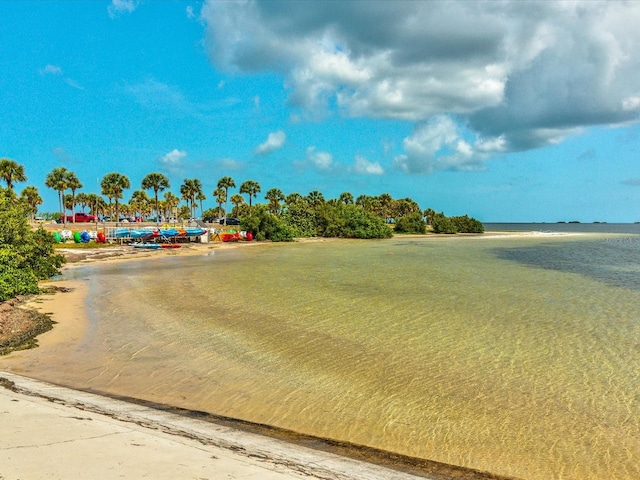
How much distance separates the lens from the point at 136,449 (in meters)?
5.47

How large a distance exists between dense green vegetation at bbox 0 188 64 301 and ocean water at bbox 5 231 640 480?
2829 millimetres

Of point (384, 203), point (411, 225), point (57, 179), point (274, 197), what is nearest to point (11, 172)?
point (57, 179)

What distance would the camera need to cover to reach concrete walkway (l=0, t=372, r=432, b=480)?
485 cm

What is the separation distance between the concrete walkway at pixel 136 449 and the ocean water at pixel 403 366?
117cm

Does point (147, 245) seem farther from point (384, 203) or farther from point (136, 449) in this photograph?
point (384, 203)

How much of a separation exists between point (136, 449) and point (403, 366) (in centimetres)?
692

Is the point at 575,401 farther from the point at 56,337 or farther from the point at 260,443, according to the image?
the point at 56,337

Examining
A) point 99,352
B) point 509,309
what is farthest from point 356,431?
point 509,309

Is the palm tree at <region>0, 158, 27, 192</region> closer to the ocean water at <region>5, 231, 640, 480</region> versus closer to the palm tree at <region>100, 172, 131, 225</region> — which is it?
the palm tree at <region>100, 172, 131, 225</region>

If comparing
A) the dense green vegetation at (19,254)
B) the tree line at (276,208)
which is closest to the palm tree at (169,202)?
the tree line at (276,208)

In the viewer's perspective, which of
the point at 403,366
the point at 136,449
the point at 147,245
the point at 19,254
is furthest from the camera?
the point at 147,245

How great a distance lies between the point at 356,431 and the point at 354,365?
371cm

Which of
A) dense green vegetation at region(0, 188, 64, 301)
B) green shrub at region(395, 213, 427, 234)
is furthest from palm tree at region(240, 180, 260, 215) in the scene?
dense green vegetation at region(0, 188, 64, 301)

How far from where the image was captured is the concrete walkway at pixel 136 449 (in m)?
4.85
